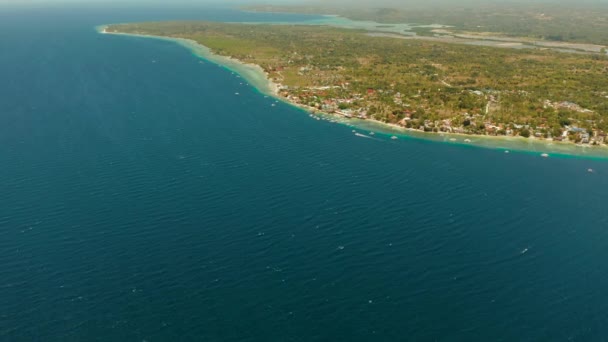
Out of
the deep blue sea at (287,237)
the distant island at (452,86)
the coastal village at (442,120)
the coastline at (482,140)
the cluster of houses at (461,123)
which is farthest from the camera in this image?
the distant island at (452,86)

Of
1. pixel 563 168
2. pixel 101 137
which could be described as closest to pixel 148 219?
pixel 101 137

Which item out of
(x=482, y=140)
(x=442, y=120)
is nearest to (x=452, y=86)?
(x=442, y=120)

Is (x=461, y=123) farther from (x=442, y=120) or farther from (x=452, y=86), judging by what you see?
(x=452, y=86)

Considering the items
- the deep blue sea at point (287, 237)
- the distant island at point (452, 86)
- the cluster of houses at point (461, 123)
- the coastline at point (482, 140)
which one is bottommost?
the deep blue sea at point (287, 237)

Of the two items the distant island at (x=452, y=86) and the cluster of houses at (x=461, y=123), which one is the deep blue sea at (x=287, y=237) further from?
the distant island at (x=452, y=86)

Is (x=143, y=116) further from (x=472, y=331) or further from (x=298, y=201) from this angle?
(x=472, y=331)

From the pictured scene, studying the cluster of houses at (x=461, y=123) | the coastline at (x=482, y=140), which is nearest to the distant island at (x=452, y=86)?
the cluster of houses at (x=461, y=123)

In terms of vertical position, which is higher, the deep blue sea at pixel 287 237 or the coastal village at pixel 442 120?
the coastal village at pixel 442 120
